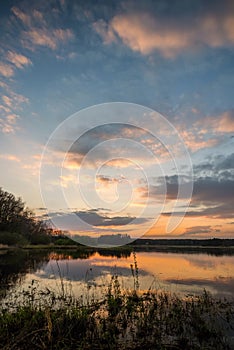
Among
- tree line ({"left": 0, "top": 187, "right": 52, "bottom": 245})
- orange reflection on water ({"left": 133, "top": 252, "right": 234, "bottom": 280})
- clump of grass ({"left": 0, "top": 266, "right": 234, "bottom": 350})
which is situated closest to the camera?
clump of grass ({"left": 0, "top": 266, "right": 234, "bottom": 350})

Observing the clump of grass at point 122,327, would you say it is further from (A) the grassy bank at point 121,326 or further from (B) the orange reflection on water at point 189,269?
(B) the orange reflection on water at point 189,269

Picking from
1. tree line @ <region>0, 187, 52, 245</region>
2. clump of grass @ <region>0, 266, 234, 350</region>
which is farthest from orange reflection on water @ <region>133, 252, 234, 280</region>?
tree line @ <region>0, 187, 52, 245</region>

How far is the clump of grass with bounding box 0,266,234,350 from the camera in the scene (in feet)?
21.1

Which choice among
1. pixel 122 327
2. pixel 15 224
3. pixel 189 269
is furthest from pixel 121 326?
pixel 15 224

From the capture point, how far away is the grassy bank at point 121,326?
→ 21.1ft

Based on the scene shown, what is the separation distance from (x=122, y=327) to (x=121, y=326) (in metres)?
0.09

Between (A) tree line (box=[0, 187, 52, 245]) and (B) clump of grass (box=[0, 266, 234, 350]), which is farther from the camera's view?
(A) tree line (box=[0, 187, 52, 245])

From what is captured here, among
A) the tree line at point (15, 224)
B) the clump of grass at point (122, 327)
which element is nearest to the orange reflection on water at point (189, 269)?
the clump of grass at point (122, 327)

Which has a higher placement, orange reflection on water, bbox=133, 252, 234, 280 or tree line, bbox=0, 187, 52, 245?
tree line, bbox=0, 187, 52, 245

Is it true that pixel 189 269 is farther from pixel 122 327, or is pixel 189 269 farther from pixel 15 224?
pixel 15 224

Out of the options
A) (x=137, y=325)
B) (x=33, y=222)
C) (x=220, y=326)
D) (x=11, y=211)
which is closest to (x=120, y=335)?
(x=137, y=325)

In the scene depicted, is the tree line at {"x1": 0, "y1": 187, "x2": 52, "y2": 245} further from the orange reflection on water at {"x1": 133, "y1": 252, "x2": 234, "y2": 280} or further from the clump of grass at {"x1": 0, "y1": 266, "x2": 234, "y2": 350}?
the clump of grass at {"x1": 0, "y1": 266, "x2": 234, "y2": 350}

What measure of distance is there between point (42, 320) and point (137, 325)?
2.61 metres

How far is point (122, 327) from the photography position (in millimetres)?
7863
